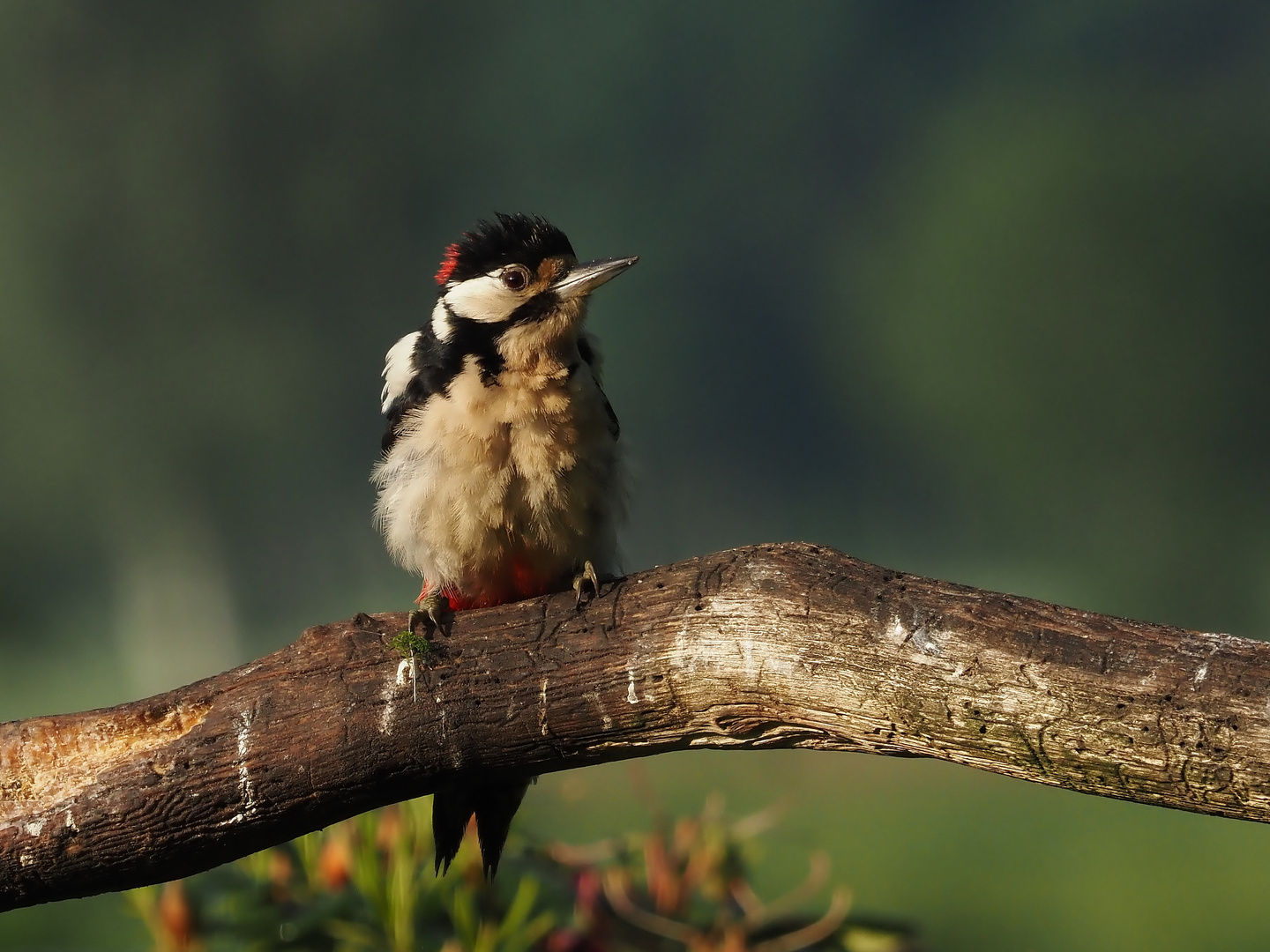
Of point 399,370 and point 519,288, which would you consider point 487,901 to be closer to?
point 399,370

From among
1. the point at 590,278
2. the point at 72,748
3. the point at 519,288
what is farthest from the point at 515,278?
the point at 72,748

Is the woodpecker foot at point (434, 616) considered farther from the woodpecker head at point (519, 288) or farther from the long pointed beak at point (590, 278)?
the long pointed beak at point (590, 278)

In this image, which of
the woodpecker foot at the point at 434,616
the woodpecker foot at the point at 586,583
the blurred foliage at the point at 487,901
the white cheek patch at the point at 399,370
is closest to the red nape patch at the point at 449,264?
the white cheek patch at the point at 399,370

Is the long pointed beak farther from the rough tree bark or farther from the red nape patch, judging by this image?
the rough tree bark

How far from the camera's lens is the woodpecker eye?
274cm

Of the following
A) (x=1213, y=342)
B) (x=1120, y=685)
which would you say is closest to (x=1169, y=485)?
(x=1213, y=342)

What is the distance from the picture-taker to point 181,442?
352 inches

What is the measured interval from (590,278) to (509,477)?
452mm

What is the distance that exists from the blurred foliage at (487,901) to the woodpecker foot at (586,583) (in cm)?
127

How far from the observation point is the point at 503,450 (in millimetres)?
2539

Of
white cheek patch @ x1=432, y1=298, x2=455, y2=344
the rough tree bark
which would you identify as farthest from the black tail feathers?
white cheek patch @ x1=432, y1=298, x2=455, y2=344

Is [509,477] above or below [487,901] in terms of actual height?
above

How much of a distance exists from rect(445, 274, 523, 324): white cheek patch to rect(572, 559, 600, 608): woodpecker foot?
0.57m

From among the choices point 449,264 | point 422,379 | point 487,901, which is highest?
point 449,264
